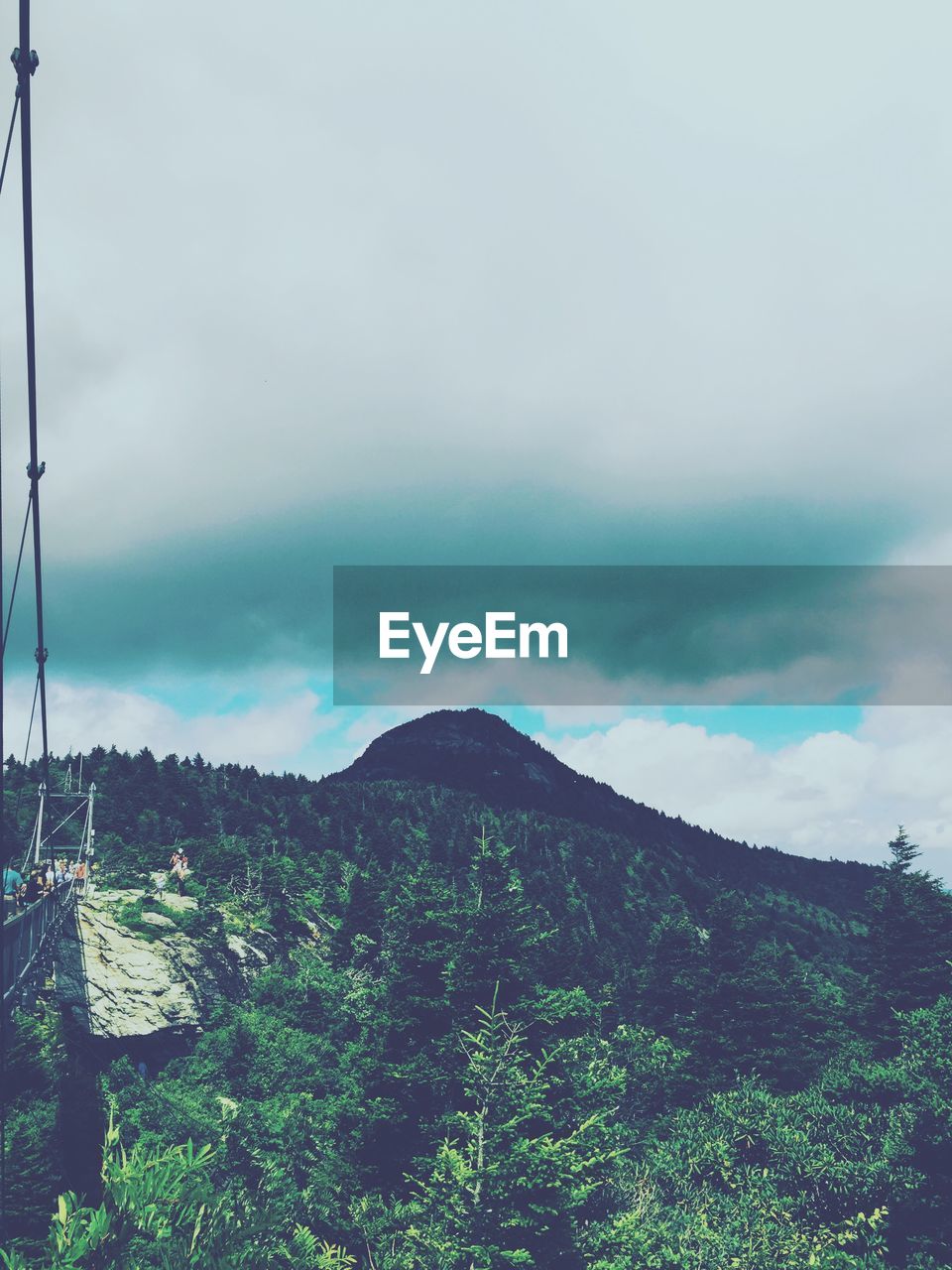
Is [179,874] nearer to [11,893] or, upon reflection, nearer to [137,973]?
[137,973]

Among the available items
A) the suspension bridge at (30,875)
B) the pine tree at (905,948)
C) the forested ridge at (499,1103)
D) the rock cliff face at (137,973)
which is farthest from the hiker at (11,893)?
the pine tree at (905,948)

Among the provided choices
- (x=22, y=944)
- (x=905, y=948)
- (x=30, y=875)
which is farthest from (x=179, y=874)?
(x=905, y=948)

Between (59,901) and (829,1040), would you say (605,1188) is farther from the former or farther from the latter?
(829,1040)

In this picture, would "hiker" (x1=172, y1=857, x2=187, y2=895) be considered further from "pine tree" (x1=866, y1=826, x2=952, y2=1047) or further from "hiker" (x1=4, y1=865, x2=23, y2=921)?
"pine tree" (x1=866, y1=826, x2=952, y2=1047)

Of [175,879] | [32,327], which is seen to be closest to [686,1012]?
[175,879]

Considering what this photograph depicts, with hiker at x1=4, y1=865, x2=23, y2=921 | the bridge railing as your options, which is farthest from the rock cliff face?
hiker at x1=4, y1=865, x2=23, y2=921
